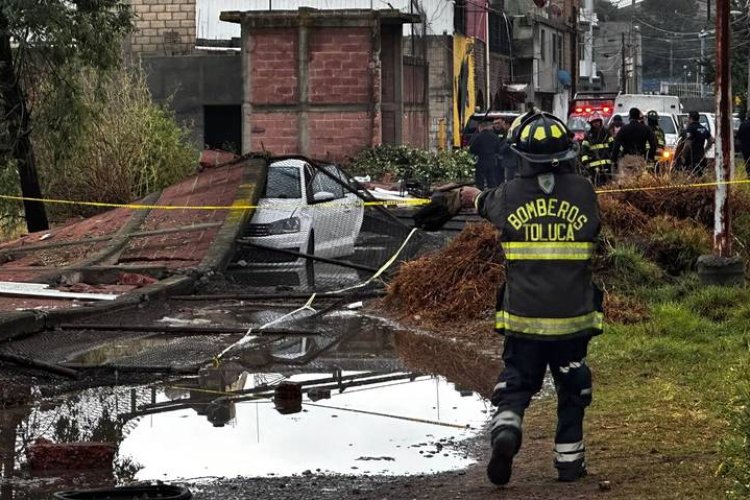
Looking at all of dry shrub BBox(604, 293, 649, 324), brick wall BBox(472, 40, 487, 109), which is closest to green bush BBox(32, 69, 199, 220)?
dry shrub BBox(604, 293, 649, 324)

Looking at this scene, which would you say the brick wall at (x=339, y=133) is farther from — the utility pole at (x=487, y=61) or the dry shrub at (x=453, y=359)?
the utility pole at (x=487, y=61)

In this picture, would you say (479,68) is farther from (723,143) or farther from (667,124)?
(723,143)

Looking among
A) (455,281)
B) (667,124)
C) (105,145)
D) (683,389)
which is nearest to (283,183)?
(105,145)

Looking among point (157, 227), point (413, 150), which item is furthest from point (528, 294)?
point (413, 150)

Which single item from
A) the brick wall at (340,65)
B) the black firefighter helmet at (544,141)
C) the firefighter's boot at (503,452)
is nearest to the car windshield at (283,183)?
the black firefighter helmet at (544,141)

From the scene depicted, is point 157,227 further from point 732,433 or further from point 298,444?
point 732,433

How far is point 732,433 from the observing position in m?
6.18

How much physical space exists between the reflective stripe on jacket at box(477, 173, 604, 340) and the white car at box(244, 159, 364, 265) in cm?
1022

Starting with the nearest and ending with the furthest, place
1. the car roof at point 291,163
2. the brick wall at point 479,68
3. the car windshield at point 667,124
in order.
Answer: the car roof at point 291,163, the car windshield at point 667,124, the brick wall at point 479,68

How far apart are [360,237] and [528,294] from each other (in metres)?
12.2

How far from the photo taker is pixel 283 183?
60.1 ft

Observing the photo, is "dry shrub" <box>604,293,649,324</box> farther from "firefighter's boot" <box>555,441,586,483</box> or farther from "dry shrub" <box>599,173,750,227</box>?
"firefighter's boot" <box>555,441,586,483</box>

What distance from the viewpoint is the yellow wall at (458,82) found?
45344 mm

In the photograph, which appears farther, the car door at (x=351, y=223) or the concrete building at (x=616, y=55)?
the concrete building at (x=616, y=55)
